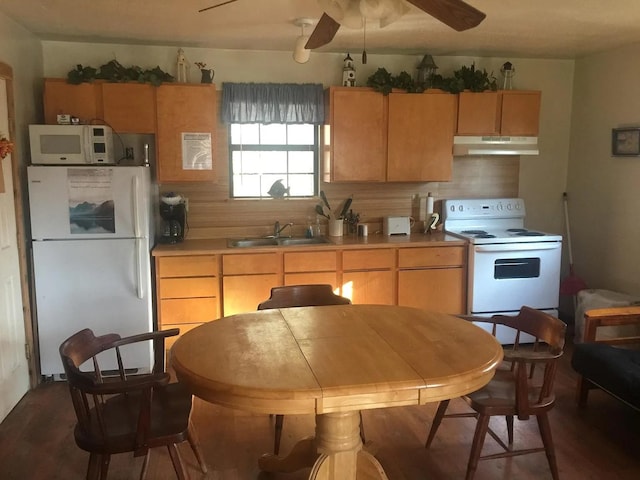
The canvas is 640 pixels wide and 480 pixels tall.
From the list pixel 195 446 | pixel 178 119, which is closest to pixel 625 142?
pixel 178 119

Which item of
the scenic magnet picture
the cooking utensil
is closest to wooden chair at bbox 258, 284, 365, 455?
the scenic magnet picture

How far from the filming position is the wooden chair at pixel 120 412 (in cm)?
201

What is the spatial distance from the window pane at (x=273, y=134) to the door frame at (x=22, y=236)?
5.88 ft

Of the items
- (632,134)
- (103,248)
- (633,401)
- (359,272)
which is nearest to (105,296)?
(103,248)

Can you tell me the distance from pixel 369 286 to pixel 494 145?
1.52 m

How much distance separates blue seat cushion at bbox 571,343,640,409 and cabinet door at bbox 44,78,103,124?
11.9 ft

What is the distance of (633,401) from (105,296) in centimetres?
323

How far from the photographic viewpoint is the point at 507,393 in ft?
8.33

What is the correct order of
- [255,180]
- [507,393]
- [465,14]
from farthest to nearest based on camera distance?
[255,180] → [507,393] → [465,14]

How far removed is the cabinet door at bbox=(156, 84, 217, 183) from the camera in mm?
4020

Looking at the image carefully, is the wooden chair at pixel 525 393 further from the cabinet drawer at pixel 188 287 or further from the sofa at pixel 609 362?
the cabinet drawer at pixel 188 287

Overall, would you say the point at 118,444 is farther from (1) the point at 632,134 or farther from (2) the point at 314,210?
(1) the point at 632,134

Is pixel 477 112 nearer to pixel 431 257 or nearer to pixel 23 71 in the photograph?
pixel 431 257

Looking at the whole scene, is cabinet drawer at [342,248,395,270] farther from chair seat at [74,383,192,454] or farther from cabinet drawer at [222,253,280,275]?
chair seat at [74,383,192,454]
